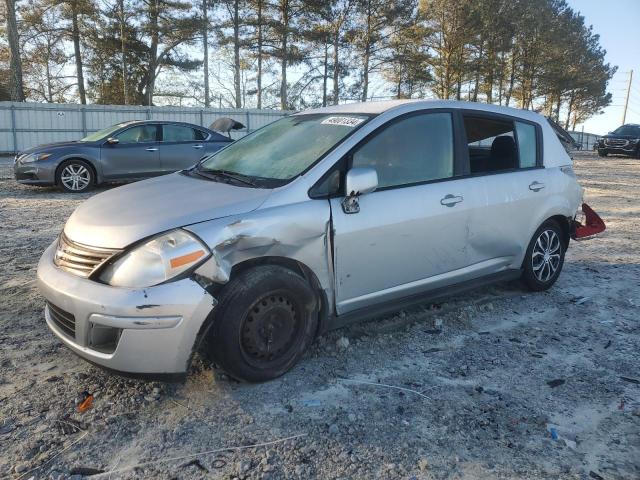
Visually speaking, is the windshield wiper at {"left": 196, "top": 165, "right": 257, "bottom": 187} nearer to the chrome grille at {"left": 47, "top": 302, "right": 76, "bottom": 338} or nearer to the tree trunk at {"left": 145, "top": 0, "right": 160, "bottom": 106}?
the chrome grille at {"left": 47, "top": 302, "right": 76, "bottom": 338}

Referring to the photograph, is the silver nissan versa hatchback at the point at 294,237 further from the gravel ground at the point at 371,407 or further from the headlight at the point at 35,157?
the headlight at the point at 35,157

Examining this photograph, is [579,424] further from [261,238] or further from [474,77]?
[474,77]

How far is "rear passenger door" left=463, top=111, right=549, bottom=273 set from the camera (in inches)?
160

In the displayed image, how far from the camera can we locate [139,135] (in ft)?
34.9

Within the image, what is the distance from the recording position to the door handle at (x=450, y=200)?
3.72m

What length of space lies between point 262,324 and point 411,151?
1647 mm

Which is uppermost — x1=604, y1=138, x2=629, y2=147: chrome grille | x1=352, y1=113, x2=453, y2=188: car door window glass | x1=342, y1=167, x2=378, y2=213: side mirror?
x1=604, y1=138, x2=629, y2=147: chrome grille

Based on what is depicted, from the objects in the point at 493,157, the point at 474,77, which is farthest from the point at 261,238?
the point at 474,77

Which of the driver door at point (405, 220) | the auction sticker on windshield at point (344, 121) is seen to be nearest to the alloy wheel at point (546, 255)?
the driver door at point (405, 220)

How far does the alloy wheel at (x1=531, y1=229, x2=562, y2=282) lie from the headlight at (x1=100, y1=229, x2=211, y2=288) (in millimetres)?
3172

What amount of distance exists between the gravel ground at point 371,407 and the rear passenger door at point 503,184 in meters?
0.55

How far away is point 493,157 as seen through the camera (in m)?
4.41

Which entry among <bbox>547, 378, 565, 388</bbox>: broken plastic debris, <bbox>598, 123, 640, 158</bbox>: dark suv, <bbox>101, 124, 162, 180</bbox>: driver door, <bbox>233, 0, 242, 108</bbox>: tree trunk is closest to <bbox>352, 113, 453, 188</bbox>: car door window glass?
<bbox>547, 378, 565, 388</bbox>: broken plastic debris

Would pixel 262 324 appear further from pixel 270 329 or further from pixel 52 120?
pixel 52 120
